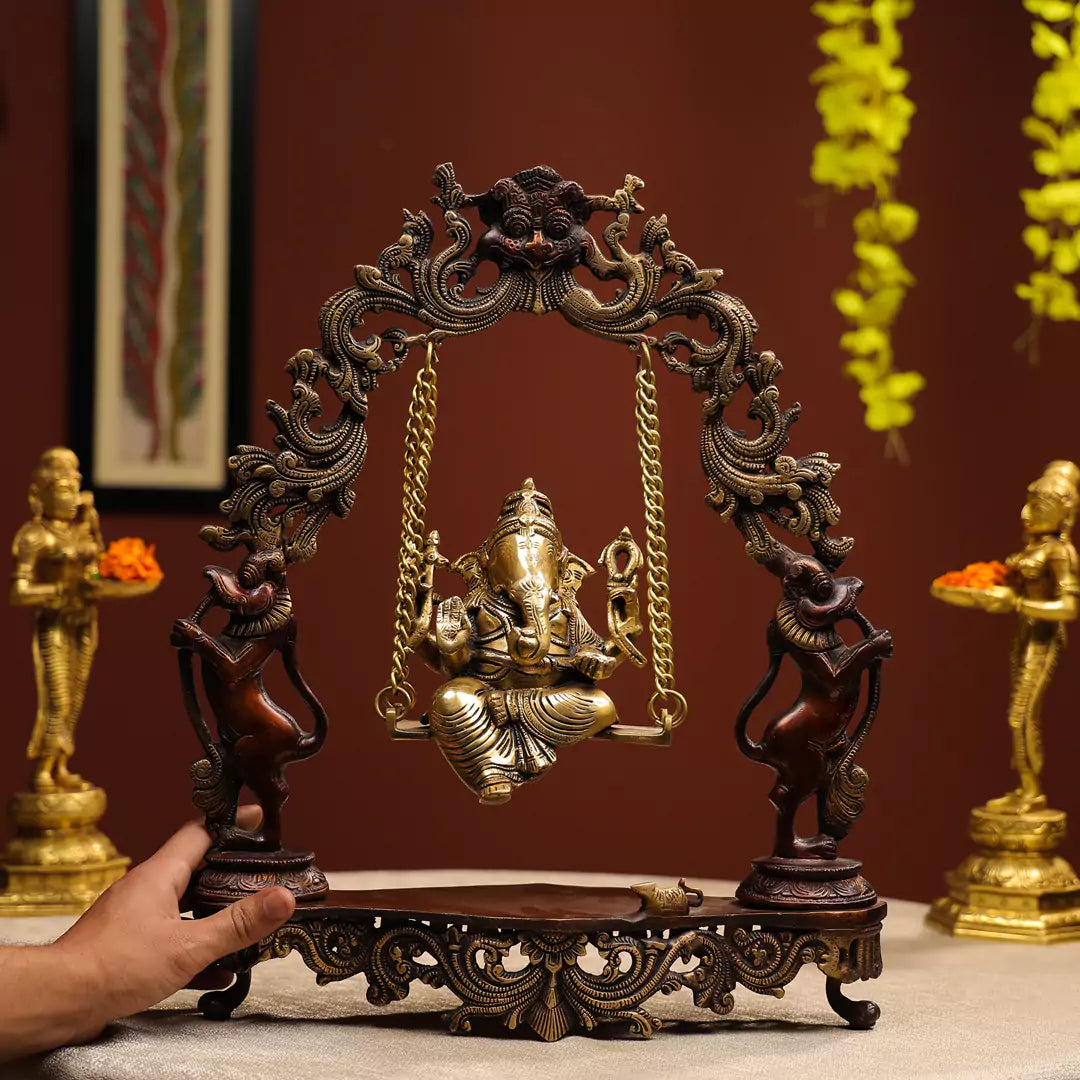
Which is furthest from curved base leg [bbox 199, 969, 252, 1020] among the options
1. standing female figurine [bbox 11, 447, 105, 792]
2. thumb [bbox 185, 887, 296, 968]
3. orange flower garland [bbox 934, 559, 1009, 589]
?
orange flower garland [bbox 934, 559, 1009, 589]

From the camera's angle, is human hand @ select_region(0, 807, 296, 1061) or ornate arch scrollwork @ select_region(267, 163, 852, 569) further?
ornate arch scrollwork @ select_region(267, 163, 852, 569)

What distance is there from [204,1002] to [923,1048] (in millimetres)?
765

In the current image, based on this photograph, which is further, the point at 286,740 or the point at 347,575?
the point at 347,575

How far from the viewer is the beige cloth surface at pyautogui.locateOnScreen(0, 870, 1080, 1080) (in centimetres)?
153

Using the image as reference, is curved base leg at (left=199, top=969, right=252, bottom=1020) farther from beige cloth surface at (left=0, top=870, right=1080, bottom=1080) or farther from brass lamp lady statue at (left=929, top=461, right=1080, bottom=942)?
brass lamp lady statue at (left=929, top=461, right=1080, bottom=942)

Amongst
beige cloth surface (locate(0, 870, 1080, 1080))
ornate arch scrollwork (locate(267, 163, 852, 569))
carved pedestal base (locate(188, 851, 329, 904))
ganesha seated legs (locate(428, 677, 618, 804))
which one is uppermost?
ornate arch scrollwork (locate(267, 163, 852, 569))

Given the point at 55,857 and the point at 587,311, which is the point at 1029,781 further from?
the point at 55,857

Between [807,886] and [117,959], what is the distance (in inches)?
28.2

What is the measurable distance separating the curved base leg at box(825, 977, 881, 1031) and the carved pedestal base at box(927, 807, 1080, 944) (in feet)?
2.16

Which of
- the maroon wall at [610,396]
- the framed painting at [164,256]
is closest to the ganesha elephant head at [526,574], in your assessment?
the maroon wall at [610,396]

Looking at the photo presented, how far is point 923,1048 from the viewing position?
165cm

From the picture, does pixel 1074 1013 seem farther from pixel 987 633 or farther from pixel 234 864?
pixel 987 633

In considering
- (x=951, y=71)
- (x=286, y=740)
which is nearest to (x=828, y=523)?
(x=286, y=740)

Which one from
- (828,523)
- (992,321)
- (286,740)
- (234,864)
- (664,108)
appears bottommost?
(234,864)
